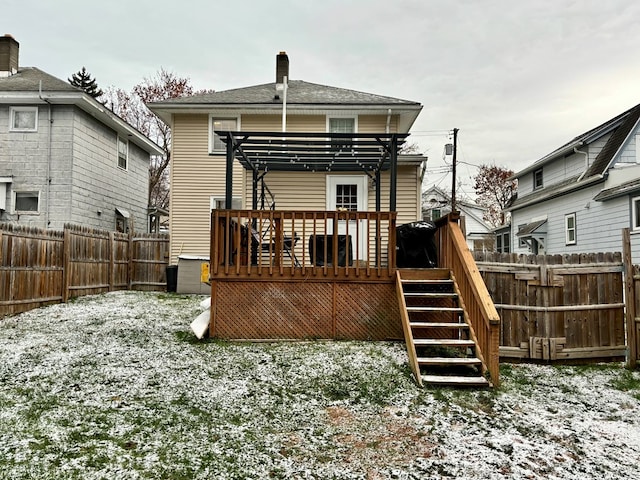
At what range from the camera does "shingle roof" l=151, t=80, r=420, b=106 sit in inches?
484

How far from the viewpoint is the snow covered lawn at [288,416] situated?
3.02m

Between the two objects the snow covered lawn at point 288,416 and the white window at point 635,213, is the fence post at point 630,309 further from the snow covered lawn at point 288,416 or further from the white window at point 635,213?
the white window at point 635,213

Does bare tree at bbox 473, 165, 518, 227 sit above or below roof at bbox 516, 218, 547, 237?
above

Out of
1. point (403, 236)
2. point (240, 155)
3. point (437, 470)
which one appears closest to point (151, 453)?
point (437, 470)

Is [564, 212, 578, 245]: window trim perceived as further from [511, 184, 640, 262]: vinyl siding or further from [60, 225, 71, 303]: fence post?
[60, 225, 71, 303]: fence post

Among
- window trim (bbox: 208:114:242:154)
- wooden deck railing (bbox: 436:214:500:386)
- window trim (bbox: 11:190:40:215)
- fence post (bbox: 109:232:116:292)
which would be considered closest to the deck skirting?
wooden deck railing (bbox: 436:214:500:386)

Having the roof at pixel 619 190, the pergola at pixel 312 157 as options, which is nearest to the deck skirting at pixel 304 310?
the pergola at pixel 312 157

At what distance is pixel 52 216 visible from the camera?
12.0 metres

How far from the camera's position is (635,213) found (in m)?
11.1

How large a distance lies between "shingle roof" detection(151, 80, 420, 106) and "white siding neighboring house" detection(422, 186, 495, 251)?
655 inches

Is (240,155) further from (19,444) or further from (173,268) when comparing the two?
(19,444)

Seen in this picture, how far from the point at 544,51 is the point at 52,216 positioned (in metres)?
16.7

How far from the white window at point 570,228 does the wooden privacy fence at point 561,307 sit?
A: 927cm

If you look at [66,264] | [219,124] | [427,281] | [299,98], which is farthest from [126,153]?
[427,281]
